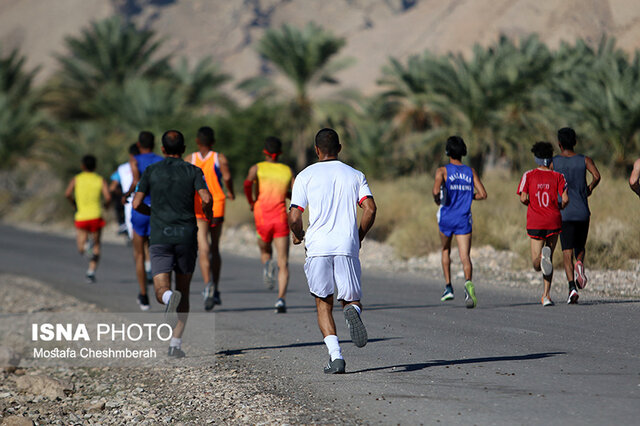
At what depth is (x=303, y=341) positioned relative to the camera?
901 cm

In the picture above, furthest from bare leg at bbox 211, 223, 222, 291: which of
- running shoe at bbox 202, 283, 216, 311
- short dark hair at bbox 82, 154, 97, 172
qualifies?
short dark hair at bbox 82, 154, 97, 172

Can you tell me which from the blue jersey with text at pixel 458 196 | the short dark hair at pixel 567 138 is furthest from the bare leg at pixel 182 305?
the short dark hair at pixel 567 138

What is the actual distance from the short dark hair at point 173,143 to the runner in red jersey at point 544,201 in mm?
4242

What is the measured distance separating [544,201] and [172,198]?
463 centimetres

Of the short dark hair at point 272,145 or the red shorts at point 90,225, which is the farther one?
A: the red shorts at point 90,225

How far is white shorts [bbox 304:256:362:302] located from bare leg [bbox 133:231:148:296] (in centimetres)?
505

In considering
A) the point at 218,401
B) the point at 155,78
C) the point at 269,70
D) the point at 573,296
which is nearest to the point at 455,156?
the point at 573,296

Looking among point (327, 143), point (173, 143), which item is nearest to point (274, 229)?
point (173, 143)

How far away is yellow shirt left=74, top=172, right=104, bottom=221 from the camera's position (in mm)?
15336

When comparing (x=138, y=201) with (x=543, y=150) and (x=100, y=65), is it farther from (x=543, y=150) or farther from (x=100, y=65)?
(x=100, y=65)

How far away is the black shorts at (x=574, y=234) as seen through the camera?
10820mm

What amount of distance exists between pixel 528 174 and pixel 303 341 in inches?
142

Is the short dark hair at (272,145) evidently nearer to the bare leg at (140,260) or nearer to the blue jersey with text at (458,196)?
the blue jersey with text at (458,196)

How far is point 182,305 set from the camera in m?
8.24
